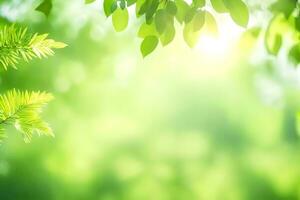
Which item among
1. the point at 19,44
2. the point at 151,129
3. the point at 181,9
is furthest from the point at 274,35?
the point at 151,129

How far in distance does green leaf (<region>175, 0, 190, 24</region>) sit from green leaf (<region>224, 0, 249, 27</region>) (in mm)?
344

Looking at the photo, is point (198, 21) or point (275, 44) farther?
point (198, 21)

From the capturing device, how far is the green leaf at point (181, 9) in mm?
2973

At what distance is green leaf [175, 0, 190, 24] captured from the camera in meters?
2.97

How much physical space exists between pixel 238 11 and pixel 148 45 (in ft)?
1.70

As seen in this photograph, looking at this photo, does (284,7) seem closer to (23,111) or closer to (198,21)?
(198,21)

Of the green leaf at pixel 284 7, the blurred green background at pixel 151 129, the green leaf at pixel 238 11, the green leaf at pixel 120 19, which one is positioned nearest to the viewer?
the green leaf at pixel 284 7

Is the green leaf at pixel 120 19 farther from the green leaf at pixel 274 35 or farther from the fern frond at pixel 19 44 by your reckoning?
the green leaf at pixel 274 35

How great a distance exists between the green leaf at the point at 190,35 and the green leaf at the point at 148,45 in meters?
0.16

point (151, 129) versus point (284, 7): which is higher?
point (151, 129)

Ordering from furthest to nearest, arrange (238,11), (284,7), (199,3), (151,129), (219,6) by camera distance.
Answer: (151,129) < (199,3) < (219,6) < (238,11) < (284,7)

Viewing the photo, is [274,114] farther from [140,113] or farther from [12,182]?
[12,182]

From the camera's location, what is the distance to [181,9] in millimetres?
2990

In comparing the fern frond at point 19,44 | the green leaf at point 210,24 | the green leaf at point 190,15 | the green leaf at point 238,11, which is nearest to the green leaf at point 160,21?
the green leaf at point 190,15
